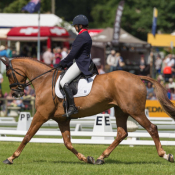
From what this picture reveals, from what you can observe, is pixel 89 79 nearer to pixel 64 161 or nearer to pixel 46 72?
pixel 46 72

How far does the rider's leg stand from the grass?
103 cm

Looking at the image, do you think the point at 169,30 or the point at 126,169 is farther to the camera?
the point at 169,30

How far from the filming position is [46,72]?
9664mm

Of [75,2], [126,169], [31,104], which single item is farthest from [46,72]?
[75,2]

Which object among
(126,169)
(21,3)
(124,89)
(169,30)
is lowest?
(169,30)

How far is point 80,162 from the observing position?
959cm

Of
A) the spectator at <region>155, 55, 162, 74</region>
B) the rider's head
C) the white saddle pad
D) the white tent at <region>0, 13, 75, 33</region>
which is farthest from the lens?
the white tent at <region>0, 13, 75, 33</region>

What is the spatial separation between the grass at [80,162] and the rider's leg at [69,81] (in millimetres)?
1030

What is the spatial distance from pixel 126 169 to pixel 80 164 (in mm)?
1065

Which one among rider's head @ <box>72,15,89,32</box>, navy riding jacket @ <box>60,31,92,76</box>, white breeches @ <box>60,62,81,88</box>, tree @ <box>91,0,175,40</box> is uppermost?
rider's head @ <box>72,15,89,32</box>

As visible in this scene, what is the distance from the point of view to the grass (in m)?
8.25

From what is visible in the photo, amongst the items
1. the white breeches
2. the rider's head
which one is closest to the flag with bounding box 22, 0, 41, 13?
the rider's head

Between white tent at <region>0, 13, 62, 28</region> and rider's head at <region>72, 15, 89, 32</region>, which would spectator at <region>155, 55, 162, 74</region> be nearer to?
white tent at <region>0, 13, 62, 28</region>

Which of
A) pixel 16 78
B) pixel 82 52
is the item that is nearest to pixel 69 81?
pixel 82 52
